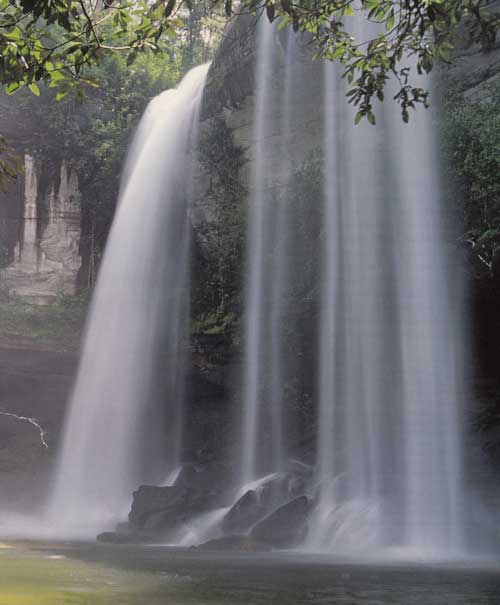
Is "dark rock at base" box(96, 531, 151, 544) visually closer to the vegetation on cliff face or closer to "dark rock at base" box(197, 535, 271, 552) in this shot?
"dark rock at base" box(197, 535, 271, 552)

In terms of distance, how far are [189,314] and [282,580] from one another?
12793 millimetres

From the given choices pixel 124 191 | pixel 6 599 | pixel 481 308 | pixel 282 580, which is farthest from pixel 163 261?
pixel 6 599

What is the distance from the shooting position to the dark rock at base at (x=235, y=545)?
35.7 ft

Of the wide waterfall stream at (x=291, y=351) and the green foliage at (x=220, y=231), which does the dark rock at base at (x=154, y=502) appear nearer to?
the wide waterfall stream at (x=291, y=351)

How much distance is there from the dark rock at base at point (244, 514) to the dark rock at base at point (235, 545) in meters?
1.23

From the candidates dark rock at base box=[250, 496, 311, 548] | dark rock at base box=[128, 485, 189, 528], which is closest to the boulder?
dark rock at base box=[128, 485, 189, 528]

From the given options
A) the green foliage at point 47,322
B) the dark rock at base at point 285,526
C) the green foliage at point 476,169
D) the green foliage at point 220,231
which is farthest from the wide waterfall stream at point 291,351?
the green foliage at point 47,322

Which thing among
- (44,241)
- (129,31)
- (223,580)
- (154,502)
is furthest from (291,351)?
(129,31)

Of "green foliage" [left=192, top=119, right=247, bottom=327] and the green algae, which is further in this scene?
"green foliage" [left=192, top=119, right=247, bottom=327]

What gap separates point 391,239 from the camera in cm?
Answer: 1457

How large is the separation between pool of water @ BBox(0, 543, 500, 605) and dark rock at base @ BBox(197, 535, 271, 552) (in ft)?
3.12

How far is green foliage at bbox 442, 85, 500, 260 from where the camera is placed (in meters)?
14.3

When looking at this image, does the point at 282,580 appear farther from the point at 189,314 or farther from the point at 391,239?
the point at 189,314

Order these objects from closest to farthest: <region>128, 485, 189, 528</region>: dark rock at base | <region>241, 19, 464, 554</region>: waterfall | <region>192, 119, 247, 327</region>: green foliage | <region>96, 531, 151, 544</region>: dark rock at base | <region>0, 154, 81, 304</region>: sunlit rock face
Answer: <region>96, 531, 151, 544</region>: dark rock at base, <region>241, 19, 464, 554</region>: waterfall, <region>128, 485, 189, 528</region>: dark rock at base, <region>192, 119, 247, 327</region>: green foliage, <region>0, 154, 81, 304</region>: sunlit rock face
